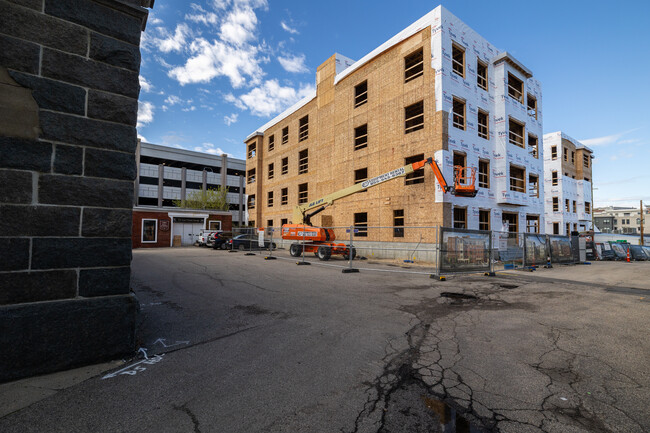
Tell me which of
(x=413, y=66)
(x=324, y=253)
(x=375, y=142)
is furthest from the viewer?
(x=375, y=142)

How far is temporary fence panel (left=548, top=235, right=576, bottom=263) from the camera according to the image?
15680mm

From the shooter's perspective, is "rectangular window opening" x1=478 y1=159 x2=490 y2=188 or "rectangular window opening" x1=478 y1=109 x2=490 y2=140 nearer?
"rectangular window opening" x1=478 y1=159 x2=490 y2=188

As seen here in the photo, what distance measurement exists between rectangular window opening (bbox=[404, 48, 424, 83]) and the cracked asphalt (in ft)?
52.5

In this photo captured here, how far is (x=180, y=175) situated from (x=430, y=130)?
4390 centimetres

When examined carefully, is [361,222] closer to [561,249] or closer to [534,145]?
[561,249]

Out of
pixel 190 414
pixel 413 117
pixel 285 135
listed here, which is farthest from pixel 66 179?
pixel 285 135

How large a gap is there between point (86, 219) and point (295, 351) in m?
2.98

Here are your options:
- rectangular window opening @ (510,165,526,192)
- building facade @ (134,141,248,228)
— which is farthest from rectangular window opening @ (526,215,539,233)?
building facade @ (134,141,248,228)

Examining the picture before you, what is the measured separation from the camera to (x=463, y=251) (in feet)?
36.2

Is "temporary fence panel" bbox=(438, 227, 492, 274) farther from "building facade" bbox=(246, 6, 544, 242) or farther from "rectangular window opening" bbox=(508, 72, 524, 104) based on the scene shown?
"rectangular window opening" bbox=(508, 72, 524, 104)

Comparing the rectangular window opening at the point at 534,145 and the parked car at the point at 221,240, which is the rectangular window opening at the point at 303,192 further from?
the rectangular window opening at the point at 534,145

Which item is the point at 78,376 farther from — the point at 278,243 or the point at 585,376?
the point at 278,243

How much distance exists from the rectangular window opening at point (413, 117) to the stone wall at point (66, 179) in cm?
1666

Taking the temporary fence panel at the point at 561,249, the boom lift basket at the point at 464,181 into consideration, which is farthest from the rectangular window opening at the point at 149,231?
the temporary fence panel at the point at 561,249
